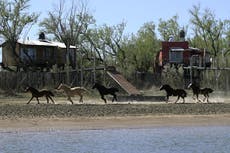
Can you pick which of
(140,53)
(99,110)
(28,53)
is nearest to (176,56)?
(140,53)

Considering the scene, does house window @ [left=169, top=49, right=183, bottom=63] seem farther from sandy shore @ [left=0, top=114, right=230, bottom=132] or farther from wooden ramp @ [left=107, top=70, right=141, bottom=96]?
sandy shore @ [left=0, top=114, right=230, bottom=132]

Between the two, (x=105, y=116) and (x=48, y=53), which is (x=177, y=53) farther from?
(x=105, y=116)

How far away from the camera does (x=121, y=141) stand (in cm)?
2272

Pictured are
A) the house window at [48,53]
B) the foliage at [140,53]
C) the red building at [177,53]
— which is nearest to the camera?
the house window at [48,53]

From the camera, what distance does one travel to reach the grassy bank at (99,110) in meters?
31.2

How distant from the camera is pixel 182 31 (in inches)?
3157

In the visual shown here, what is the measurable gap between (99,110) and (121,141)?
35.5 feet

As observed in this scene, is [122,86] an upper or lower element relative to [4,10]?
lower

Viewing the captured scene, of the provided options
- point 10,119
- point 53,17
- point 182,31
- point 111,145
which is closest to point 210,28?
point 182,31

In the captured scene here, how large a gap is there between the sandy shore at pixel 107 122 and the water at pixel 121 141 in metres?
1.22

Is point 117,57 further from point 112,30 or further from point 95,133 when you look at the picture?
point 95,133

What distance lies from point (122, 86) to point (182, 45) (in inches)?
1091

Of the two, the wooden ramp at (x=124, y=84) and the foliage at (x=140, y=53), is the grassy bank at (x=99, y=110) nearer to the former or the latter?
the wooden ramp at (x=124, y=84)

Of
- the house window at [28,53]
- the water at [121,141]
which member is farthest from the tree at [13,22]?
the water at [121,141]
